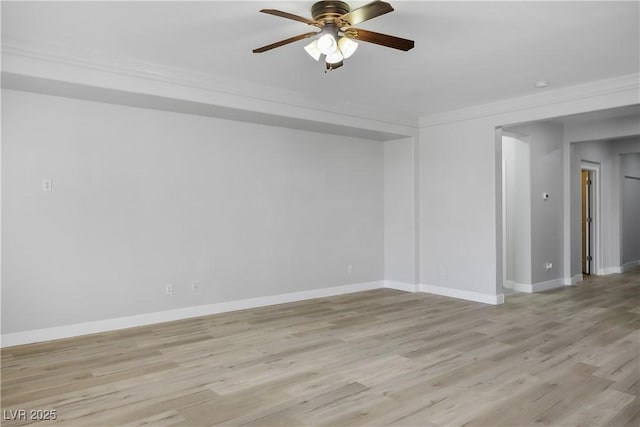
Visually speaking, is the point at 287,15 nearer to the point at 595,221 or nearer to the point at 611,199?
the point at 595,221

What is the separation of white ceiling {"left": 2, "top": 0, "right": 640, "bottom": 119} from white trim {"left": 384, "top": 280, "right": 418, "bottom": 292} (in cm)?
299

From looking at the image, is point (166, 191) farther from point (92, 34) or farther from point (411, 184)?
point (411, 184)

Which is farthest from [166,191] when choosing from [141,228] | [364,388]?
[364,388]

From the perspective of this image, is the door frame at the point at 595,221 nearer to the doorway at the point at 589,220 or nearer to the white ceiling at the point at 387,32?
the doorway at the point at 589,220

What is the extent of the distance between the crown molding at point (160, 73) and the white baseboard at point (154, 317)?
2363mm

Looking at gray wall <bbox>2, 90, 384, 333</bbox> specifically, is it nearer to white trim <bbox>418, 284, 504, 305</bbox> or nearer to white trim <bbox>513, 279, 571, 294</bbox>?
white trim <bbox>418, 284, 504, 305</bbox>

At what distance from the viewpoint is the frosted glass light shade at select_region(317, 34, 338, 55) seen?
2.83m

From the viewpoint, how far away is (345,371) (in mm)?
3289

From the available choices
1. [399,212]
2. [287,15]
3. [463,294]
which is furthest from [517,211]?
[287,15]

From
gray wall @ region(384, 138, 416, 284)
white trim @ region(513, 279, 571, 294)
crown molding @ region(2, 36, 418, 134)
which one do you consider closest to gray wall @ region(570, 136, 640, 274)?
white trim @ region(513, 279, 571, 294)

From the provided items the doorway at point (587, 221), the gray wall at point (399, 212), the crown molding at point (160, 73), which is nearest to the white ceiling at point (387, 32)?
the crown molding at point (160, 73)

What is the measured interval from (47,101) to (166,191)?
139 cm

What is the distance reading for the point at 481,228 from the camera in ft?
19.0

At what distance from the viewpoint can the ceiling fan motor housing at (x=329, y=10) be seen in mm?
2804
